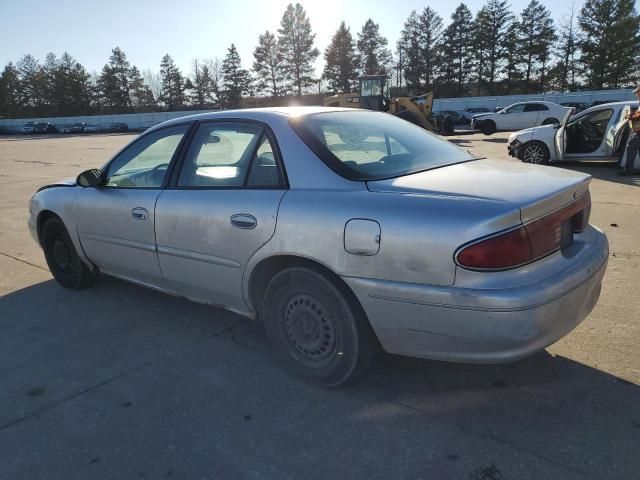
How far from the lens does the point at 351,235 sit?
8.14 feet

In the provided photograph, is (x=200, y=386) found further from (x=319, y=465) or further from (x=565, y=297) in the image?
(x=565, y=297)

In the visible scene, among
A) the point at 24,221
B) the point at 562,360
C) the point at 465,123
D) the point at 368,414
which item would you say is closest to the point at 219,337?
the point at 368,414

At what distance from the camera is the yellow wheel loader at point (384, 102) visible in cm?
2414

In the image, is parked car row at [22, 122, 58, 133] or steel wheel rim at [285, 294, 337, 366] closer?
steel wheel rim at [285, 294, 337, 366]

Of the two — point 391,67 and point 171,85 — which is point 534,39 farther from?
point 171,85

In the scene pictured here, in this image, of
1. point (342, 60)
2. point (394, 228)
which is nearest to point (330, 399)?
point (394, 228)

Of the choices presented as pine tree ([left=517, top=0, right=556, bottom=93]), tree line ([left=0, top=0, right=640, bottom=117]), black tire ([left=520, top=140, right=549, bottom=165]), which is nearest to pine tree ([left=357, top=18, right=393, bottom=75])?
tree line ([left=0, top=0, right=640, bottom=117])

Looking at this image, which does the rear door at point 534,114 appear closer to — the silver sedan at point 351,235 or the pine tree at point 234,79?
the silver sedan at point 351,235

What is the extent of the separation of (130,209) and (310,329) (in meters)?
1.77

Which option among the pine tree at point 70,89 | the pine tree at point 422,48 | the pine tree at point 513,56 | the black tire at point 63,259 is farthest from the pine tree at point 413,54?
the black tire at point 63,259

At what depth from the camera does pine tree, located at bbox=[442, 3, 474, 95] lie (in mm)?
69312

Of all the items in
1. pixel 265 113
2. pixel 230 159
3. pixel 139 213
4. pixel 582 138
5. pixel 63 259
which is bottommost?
pixel 582 138

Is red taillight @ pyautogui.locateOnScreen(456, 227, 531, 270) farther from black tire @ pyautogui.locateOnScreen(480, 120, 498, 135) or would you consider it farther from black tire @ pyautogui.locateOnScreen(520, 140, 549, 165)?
black tire @ pyautogui.locateOnScreen(480, 120, 498, 135)

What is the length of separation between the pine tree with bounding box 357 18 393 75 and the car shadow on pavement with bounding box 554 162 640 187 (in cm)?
6921
